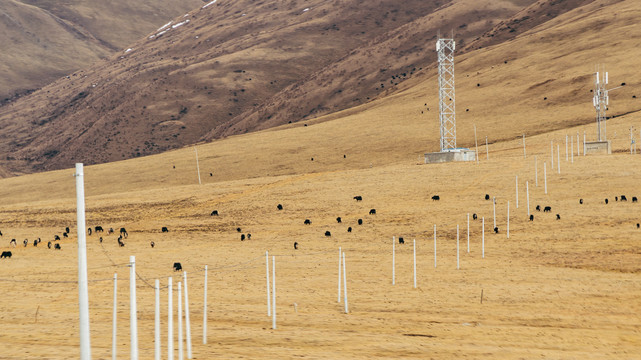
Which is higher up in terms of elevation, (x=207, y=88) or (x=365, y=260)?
(x=207, y=88)

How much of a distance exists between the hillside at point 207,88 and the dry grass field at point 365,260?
6698cm

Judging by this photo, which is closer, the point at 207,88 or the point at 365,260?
the point at 365,260

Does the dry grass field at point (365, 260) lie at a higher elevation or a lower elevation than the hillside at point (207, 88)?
lower

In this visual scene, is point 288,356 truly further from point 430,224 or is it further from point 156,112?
point 156,112

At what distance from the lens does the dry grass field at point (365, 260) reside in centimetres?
2483

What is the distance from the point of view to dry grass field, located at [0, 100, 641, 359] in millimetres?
24828

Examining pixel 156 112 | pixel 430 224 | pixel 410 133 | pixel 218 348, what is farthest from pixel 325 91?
pixel 218 348

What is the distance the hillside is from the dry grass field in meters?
67.0

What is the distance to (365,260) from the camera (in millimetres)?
42344

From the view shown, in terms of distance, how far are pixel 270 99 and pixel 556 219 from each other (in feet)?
397

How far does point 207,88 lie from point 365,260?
136 meters

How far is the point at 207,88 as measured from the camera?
17300cm

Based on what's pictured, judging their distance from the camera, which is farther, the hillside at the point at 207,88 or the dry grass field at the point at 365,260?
the hillside at the point at 207,88

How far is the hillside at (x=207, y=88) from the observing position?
157 meters
